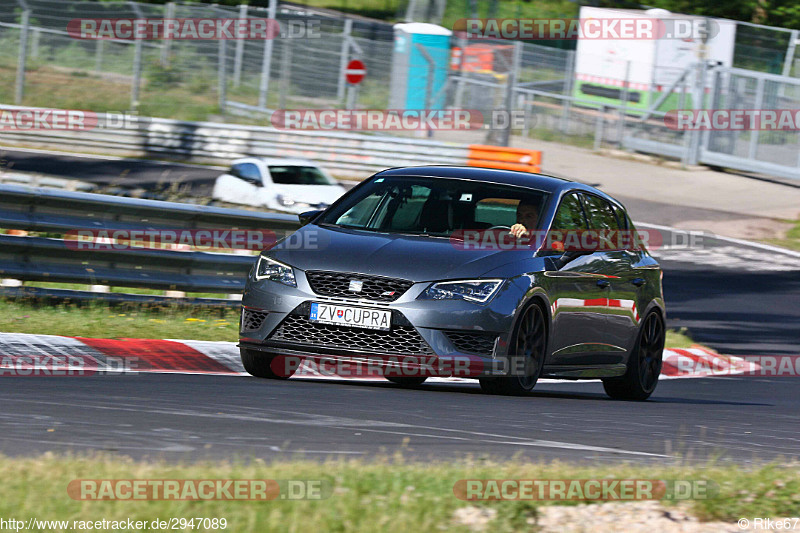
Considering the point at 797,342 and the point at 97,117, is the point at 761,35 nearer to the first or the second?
the point at 97,117

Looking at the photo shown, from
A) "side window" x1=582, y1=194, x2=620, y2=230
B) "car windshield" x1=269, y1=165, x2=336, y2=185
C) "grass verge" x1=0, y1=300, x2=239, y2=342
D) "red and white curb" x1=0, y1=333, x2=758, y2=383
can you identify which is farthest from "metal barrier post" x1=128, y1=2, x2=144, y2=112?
"side window" x1=582, y1=194, x2=620, y2=230

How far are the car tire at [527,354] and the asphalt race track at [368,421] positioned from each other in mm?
86

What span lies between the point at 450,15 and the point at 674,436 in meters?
39.4

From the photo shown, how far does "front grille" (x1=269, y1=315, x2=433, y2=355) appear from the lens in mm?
7832

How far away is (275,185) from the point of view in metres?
22.8

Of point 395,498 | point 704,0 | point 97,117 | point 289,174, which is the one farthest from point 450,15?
point 395,498

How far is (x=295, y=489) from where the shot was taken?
452 cm

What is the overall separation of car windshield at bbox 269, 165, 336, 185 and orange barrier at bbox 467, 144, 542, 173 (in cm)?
378

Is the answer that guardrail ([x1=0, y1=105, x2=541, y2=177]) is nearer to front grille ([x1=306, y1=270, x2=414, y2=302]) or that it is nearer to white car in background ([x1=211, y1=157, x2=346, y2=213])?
white car in background ([x1=211, y1=157, x2=346, y2=213])

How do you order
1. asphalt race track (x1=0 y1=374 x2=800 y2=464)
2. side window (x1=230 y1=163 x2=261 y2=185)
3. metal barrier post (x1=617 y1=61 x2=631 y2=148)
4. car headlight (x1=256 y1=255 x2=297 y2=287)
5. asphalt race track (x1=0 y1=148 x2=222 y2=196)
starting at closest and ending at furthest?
asphalt race track (x1=0 y1=374 x2=800 y2=464), car headlight (x1=256 y1=255 x2=297 y2=287), side window (x1=230 y1=163 x2=261 y2=185), asphalt race track (x1=0 y1=148 x2=222 y2=196), metal barrier post (x1=617 y1=61 x2=631 y2=148)

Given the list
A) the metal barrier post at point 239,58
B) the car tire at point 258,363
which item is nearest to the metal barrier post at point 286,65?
the metal barrier post at point 239,58

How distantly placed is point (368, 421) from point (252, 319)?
1785 mm

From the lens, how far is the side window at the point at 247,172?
2308 cm

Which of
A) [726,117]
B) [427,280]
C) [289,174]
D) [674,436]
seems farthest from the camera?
[726,117]
